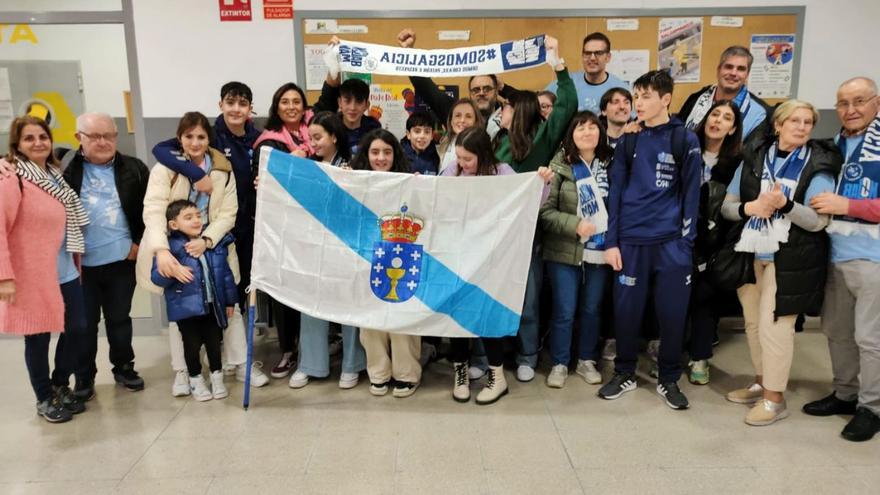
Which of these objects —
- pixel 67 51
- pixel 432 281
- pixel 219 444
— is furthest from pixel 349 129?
pixel 67 51

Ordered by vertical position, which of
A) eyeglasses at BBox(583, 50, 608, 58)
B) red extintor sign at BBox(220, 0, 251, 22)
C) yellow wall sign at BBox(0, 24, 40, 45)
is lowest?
eyeglasses at BBox(583, 50, 608, 58)

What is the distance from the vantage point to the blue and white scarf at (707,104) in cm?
323

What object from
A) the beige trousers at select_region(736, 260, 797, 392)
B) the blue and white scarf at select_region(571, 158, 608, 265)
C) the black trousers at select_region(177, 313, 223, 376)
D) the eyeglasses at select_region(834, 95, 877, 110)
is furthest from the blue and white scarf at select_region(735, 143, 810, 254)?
the black trousers at select_region(177, 313, 223, 376)

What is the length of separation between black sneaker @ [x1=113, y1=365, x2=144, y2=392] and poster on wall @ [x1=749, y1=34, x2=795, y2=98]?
4.48 meters

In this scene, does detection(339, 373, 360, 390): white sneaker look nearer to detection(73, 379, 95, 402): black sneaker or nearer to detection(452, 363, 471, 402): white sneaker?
detection(452, 363, 471, 402): white sneaker

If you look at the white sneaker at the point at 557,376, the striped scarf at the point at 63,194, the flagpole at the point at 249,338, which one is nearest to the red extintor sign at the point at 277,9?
the striped scarf at the point at 63,194

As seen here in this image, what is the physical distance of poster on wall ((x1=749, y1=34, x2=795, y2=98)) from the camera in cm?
402

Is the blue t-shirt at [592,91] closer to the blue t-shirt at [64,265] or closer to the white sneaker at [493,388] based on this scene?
the white sneaker at [493,388]

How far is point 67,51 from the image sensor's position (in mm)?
4652

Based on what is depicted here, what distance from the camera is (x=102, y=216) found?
117 inches

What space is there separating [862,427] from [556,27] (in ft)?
9.74

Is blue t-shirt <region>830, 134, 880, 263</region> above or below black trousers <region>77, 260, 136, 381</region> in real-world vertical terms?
above

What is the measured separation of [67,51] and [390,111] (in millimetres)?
2832

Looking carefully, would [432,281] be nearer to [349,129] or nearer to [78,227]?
[349,129]
